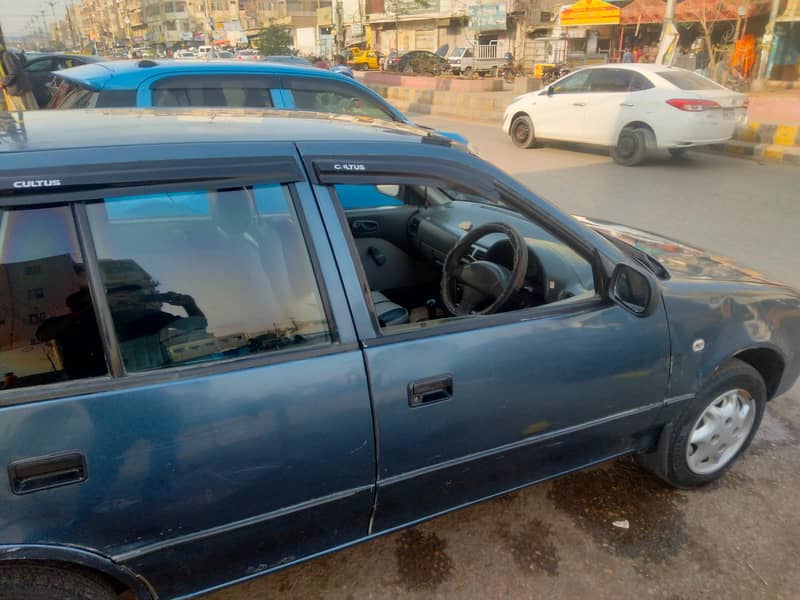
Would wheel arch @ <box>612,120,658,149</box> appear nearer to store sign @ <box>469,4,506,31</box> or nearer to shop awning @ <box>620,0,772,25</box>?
shop awning @ <box>620,0,772,25</box>

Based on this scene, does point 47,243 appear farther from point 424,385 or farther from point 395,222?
point 395,222

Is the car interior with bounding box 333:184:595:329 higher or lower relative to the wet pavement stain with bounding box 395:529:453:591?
higher

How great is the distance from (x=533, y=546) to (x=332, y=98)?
4.51 meters

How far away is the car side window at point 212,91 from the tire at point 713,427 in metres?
3.99

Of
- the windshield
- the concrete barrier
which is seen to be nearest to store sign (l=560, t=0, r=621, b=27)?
the concrete barrier

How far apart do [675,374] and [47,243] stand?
2.30 metres

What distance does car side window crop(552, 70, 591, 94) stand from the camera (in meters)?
11.2

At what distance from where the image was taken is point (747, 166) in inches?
411

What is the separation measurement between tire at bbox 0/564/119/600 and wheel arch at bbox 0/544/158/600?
0.06 ft

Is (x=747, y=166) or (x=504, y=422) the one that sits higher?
(x=504, y=422)

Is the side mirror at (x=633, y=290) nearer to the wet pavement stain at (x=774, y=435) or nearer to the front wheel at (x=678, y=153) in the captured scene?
the wet pavement stain at (x=774, y=435)

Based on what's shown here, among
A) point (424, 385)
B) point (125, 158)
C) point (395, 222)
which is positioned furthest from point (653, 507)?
point (125, 158)

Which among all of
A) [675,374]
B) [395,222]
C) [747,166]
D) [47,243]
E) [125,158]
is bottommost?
[747,166]

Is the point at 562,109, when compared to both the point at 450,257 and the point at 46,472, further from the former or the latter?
the point at 46,472
